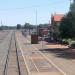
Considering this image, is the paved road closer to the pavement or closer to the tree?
the pavement

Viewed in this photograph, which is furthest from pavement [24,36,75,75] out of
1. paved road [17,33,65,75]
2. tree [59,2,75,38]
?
tree [59,2,75,38]

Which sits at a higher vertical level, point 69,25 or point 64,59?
point 69,25

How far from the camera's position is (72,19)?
57906 mm

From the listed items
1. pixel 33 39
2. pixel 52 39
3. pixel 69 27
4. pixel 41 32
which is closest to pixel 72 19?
pixel 69 27

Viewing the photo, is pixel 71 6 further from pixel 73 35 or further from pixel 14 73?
pixel 14 73

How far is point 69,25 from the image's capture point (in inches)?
2304

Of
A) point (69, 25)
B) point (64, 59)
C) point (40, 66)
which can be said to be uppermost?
point (69, 25)

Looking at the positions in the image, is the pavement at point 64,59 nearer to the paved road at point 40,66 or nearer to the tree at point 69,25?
the paved road at point 40,66

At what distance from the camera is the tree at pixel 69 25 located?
57.9m

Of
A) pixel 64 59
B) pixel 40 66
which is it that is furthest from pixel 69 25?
pixel 40 66

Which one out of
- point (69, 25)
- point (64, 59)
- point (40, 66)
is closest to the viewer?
point (40, 66)

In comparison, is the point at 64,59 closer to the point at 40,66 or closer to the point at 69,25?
the point at 40,66

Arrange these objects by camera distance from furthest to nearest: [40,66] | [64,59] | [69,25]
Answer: [69,25] < [64,59] < [40,66]

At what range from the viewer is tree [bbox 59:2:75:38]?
57.9 meters
